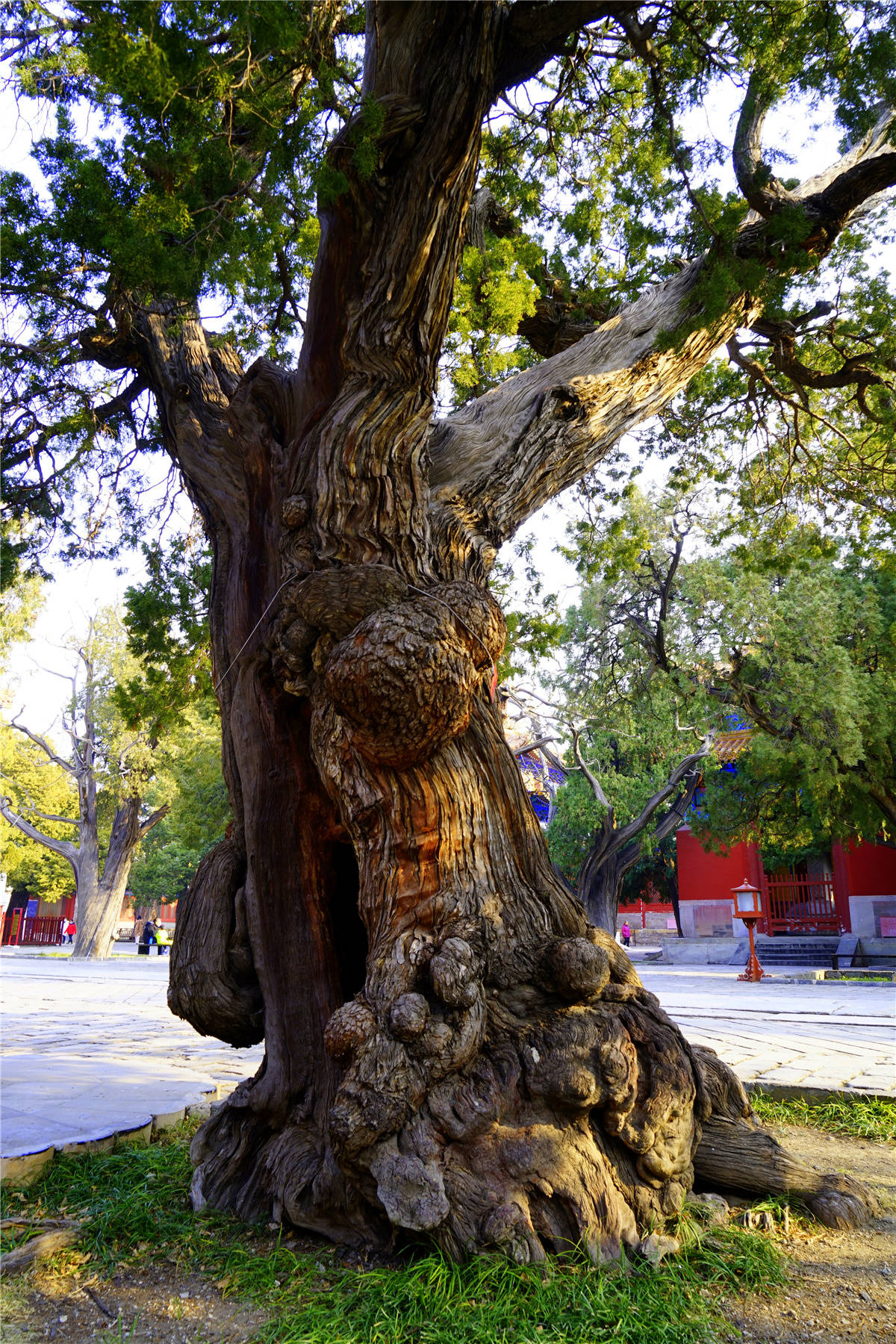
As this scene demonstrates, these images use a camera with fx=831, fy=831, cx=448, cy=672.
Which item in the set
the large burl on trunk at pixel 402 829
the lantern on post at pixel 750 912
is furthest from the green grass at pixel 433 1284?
the lantern on post at pixel 750 912

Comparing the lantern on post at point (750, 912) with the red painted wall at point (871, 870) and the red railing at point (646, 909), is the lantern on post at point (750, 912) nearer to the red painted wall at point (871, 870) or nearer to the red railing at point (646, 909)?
the red painted wall at point (871, 870)

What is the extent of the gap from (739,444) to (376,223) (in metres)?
5.33

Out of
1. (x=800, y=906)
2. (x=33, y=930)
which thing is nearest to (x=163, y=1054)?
(x=800, y=906)

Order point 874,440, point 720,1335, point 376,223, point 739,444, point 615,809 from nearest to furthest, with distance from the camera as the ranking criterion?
point 720,1335
point 376,223
point 874,440
point 739,444
point 615,809

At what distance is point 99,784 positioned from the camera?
2539 centimetres

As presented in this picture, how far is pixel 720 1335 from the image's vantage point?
2371mm

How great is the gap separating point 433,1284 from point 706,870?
1006 inches

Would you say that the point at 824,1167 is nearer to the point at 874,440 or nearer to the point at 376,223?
the point at 376,223

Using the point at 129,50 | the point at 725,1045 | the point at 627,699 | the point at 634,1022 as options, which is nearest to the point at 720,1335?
the point at 634,1022

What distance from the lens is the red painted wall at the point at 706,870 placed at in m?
25.7

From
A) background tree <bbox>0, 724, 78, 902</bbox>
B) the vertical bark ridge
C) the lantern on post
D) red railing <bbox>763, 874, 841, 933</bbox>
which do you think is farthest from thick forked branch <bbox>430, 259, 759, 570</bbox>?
background tree <bbox>0, 724, 78, 902</bbox>

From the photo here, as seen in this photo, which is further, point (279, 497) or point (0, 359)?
point (0, 359)

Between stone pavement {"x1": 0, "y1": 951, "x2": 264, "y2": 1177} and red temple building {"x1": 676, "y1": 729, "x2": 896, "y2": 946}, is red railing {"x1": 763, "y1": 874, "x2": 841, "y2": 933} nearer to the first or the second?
red temple building {"x1": 676, "y1": 729, "x2": 896, "y2": 946}

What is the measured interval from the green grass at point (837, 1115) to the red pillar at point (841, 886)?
59.7ft
